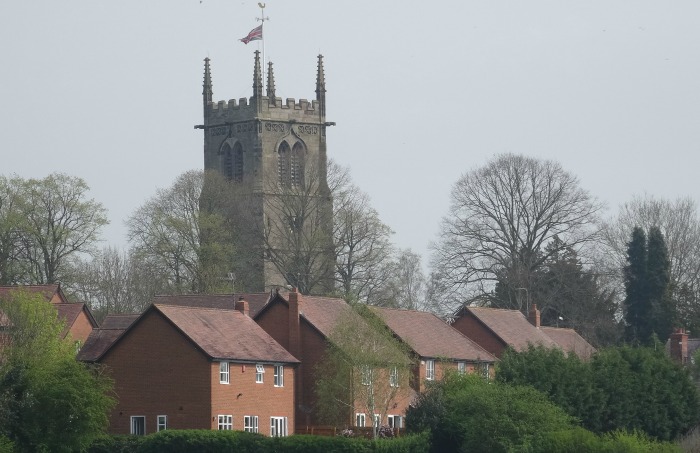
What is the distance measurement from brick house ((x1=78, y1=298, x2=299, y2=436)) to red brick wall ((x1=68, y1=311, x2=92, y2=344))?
6.48m

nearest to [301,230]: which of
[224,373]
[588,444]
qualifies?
[224,373]

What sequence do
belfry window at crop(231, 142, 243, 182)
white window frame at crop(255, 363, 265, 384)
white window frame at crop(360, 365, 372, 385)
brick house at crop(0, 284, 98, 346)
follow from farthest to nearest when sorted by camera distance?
1. belfry window at crop(231, 142, 243, 182)
2. brick house at crop(0, 284, 98, 346)
3. white window frame at crop(255, 363, 265, 384)
4. white window frame at crop(360, 365, 372, 385)

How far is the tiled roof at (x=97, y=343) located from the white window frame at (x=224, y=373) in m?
5.48

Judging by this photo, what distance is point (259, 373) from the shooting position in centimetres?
7856

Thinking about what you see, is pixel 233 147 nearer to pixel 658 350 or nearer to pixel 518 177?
pixel 518 177

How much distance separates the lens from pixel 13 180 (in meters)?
111

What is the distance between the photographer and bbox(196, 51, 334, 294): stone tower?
387 feet

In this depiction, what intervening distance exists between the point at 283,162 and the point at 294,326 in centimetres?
5163

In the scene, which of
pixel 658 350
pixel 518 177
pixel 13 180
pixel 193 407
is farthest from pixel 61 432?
pixel 518 177

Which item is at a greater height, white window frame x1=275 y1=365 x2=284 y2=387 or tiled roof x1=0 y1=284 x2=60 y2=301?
tiled roof x1=0 y1=284 x2=60 y2=301

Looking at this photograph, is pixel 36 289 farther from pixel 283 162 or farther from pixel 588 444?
pixel 283 162

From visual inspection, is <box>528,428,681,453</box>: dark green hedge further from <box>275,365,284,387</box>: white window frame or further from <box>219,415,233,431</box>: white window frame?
<box>275,365,284,387</box>: white window frame

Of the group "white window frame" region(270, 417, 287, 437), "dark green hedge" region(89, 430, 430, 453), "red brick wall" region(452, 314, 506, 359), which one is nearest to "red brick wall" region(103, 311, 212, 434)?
"white window frame" region(270, 417, 287, 437)

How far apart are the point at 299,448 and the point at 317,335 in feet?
39.0
